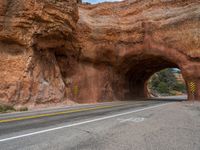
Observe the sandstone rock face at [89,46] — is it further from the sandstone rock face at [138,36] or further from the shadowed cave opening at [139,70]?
the shadowed cave opening at [139,70]

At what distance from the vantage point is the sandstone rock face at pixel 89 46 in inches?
668

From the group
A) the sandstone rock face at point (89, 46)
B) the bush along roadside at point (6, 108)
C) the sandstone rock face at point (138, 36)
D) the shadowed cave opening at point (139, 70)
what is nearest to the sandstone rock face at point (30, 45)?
the sandstone rock face at point (89, 46)

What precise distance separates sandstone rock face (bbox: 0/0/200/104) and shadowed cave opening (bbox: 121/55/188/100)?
0.49 feet

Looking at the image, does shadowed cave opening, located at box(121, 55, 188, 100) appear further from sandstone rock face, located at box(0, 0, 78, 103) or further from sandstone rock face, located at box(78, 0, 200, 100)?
sandstone rock face, located at box(0, 0, 78, 103)

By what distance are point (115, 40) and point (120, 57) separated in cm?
210

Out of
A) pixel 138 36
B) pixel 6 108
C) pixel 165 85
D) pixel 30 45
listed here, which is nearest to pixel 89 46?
pixel 138 36

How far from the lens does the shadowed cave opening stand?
27525 mm

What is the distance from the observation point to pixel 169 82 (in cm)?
7006

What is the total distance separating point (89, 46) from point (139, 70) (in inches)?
421

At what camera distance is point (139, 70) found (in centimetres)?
3262

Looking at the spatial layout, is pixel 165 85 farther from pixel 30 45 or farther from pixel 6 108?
pixel 6 108

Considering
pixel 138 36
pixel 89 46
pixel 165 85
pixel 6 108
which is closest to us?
pixel 6 108

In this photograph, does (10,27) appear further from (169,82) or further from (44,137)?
(169,82)

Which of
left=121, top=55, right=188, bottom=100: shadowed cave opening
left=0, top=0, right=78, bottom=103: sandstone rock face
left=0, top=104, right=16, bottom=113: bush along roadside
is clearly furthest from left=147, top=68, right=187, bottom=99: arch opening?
left=0, top=104, right=16, bottom=113: bush along roadside
